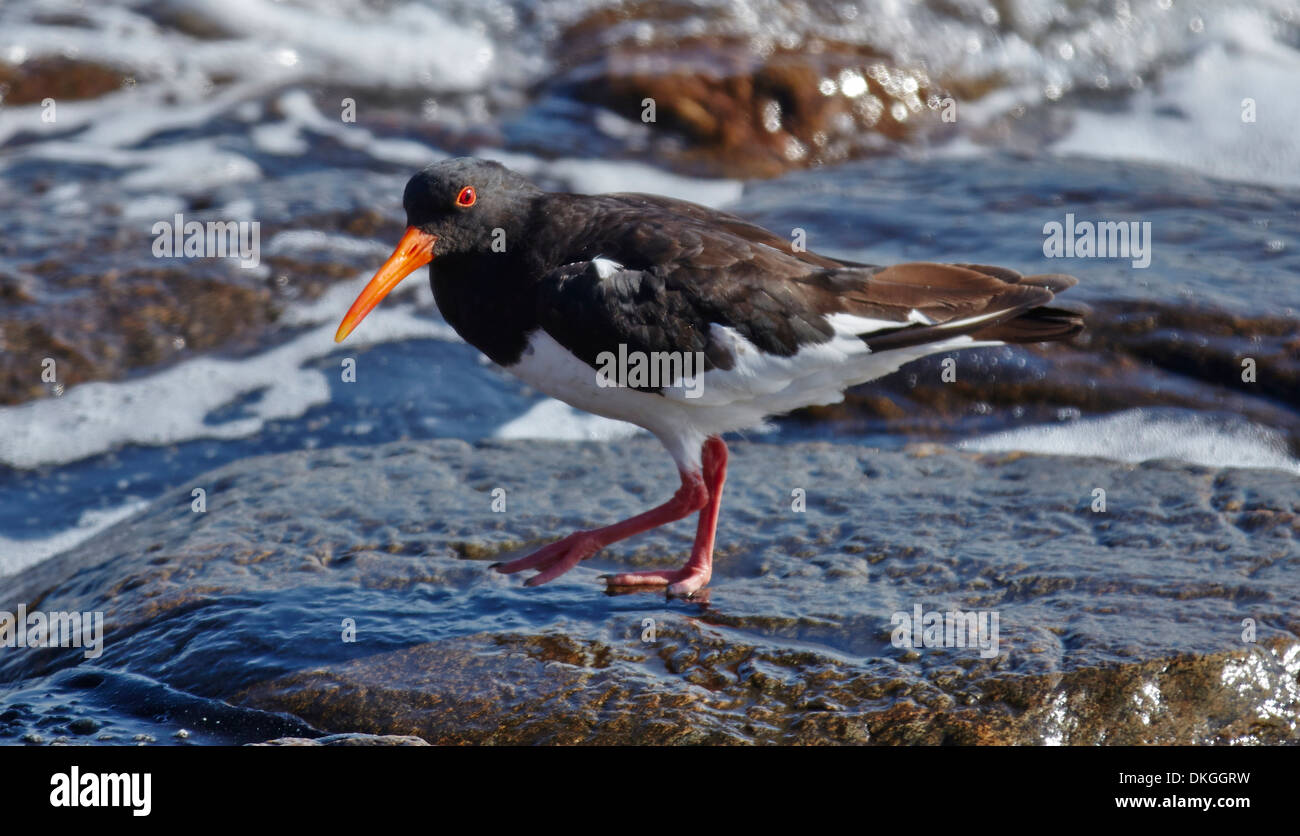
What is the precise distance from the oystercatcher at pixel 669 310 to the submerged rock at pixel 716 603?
1.36ft

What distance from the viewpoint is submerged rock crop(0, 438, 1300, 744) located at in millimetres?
4043

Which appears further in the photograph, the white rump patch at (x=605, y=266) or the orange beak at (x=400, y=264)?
the orange beak at (x=400, y=264)

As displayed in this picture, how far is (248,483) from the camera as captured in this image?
20.0 ft

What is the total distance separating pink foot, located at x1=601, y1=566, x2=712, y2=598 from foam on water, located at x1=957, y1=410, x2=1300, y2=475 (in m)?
2.17

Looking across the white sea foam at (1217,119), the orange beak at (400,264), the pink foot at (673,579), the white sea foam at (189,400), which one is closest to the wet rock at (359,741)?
the pink foot at (673,579)

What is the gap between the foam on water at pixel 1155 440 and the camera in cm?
664

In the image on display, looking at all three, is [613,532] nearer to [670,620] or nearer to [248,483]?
[670,620]

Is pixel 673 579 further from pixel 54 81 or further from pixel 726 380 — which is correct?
pixel 54 81

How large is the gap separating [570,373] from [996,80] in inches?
361

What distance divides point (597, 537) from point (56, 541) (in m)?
3.33

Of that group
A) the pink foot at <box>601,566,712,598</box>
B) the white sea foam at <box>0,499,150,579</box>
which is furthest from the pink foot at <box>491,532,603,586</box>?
the white sea foam at <box>0,499,150,579</box>

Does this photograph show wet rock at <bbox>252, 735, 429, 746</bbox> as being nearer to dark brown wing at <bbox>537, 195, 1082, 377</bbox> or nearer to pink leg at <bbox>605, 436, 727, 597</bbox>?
pink leg at <bbox>605, 436, 727, 597</bbox>

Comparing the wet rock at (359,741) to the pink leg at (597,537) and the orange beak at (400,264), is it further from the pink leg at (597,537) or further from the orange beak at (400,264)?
the orange beak at (400,264)

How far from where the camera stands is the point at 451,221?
16.8 ft
